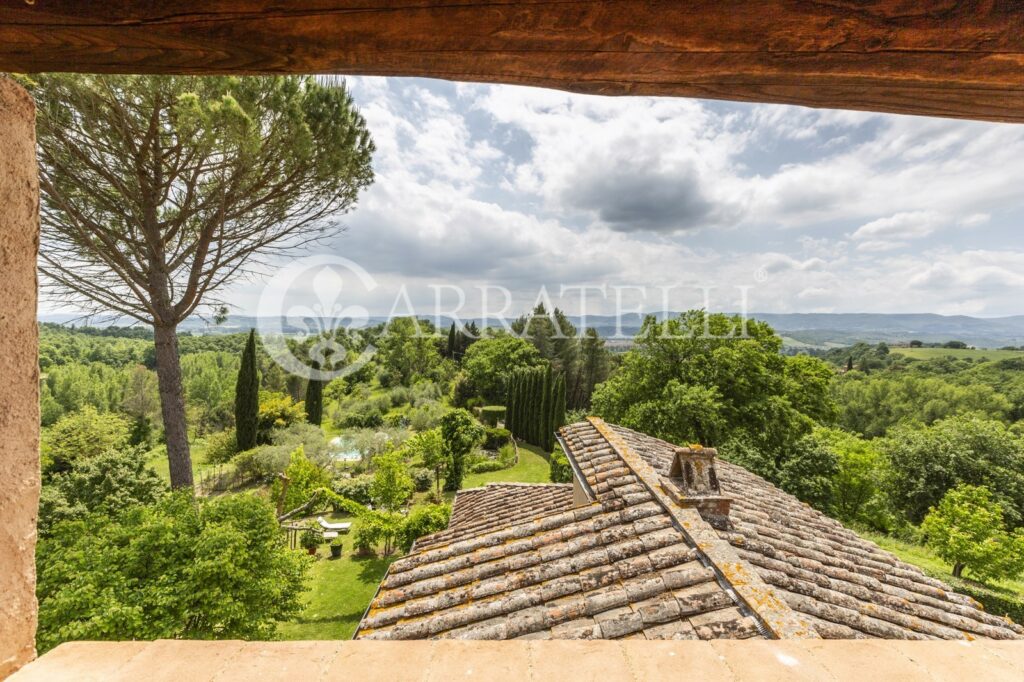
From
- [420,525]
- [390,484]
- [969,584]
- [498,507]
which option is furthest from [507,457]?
[969,584]

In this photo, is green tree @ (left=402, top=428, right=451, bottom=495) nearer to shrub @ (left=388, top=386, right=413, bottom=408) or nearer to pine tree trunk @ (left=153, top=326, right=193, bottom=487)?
pine tree trunk @ (left=153, top=326, right=193, bottom=487)

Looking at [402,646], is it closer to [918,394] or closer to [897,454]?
[897,454]

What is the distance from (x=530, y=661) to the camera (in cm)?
110

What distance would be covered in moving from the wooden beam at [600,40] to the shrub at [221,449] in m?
23.8

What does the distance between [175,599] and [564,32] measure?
256 inches

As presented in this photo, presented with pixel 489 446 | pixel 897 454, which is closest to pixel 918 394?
pixel 897 454

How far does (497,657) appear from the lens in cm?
110

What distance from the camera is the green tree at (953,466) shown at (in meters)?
13.3

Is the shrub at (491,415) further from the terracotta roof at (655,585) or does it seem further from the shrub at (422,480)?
the terracotta roof at (655,585)

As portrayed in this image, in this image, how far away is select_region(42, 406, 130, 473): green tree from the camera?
1383 cm

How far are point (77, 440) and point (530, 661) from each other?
21.0 metres

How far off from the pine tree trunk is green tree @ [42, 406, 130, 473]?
8.90 m

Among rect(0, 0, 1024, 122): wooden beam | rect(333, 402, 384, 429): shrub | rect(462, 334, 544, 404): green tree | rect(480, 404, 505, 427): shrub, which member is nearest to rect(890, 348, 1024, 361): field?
rect(462, 334, 544, 404): green tree

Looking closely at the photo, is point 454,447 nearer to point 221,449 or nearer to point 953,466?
point 221,449
